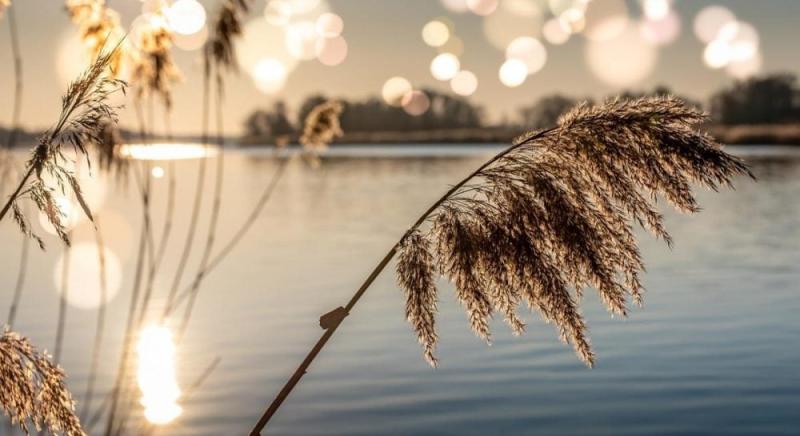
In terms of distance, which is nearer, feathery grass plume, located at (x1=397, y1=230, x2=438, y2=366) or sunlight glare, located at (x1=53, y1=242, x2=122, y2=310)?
feathery grass plume, located at (x1=397, y1=230, x2=438, y2=366)

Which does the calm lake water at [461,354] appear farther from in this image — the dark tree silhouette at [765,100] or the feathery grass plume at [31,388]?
the dark tree silhouette at [765,100]

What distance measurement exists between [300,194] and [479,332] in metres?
60.6

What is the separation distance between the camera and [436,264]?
331cm

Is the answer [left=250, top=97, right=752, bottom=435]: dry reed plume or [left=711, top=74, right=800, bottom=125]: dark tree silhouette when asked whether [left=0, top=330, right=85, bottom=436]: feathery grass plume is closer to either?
[left=250, top=97, right=752, bottom=435]: dry reed plume

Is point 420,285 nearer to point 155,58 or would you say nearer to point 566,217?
point 566,217

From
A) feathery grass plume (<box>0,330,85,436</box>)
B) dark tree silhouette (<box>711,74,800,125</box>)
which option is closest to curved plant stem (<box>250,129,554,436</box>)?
feathery grass plume (<box>0,330,85,436</box>)

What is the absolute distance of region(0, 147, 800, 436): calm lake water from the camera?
14.0m

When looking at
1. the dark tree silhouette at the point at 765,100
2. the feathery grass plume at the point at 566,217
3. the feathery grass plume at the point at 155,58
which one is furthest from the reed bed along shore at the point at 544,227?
the dark tree silhouette at the point at 765,100

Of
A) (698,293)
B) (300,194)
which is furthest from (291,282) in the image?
(300,194)

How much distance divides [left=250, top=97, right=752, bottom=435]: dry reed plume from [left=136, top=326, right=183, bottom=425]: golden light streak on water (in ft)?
35.0

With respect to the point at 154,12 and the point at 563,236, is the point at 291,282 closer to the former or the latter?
the point at 154,12

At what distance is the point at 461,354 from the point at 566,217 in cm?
1482

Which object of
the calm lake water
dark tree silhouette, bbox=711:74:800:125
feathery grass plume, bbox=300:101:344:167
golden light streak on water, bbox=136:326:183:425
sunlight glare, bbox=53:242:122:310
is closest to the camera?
feathery grass plume, bbox=300:101:344:167

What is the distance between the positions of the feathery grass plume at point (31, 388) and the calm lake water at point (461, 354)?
129 inches
